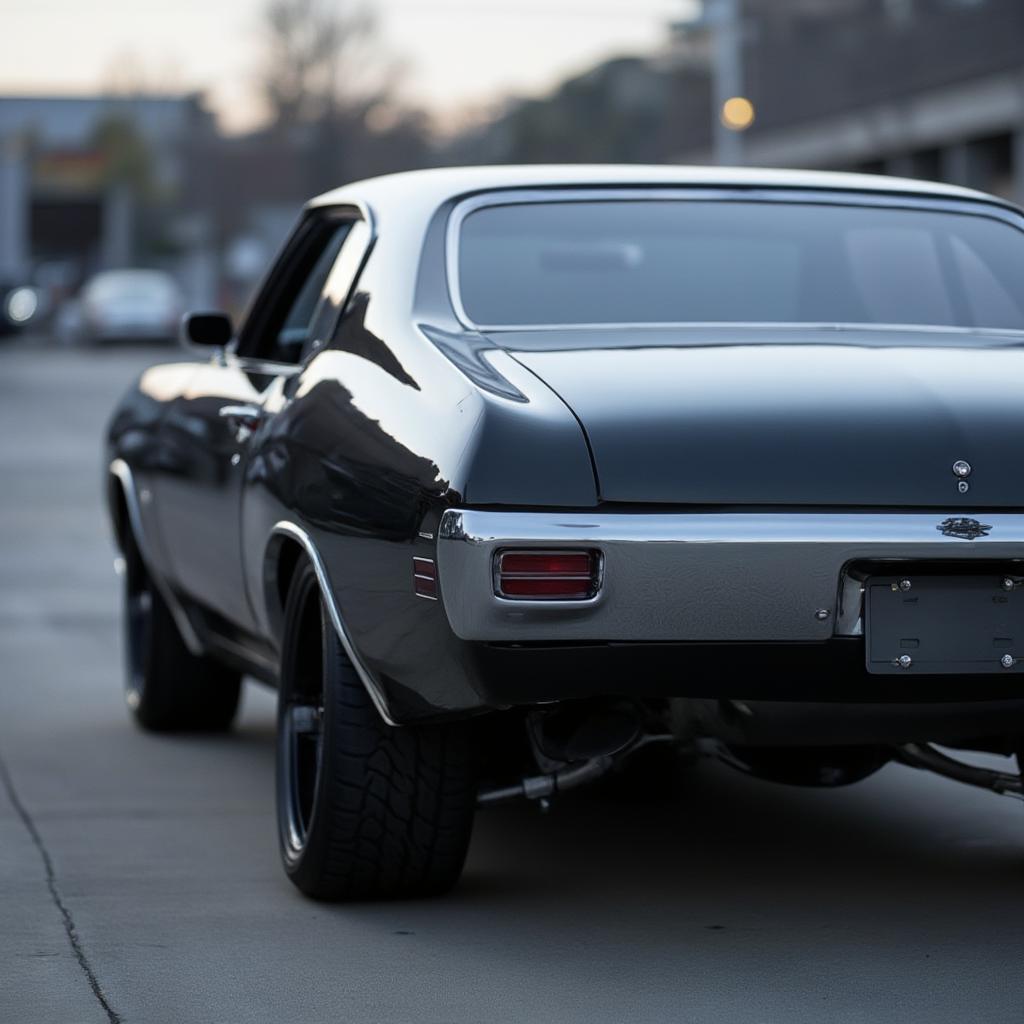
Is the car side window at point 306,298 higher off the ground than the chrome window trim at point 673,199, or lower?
lower

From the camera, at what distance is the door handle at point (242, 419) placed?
17.9 feet

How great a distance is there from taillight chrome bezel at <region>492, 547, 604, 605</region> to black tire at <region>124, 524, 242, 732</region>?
120 inches

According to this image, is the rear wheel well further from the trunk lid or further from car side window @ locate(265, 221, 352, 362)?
the trunk lid

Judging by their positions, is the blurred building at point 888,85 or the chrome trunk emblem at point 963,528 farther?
the blurred building at point 888,85

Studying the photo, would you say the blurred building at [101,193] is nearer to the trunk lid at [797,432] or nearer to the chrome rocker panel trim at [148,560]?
the chrome rocker panel trim at [148,560]

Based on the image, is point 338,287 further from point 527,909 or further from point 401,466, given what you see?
point 527,909

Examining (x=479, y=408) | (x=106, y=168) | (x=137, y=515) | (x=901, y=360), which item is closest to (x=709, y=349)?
(x=901, y=360)

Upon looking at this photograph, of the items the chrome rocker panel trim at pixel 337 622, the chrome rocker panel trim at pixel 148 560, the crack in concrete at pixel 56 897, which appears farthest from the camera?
the chrome rocker panel trim at pixel 148 560

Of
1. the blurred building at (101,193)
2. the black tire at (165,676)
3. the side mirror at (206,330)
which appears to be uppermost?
the side mirror at (206,330)

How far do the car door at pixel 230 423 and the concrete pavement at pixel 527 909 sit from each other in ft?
1.93

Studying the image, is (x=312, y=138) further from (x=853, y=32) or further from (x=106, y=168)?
(x=853, y=32)

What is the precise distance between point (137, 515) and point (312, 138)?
7516 cm

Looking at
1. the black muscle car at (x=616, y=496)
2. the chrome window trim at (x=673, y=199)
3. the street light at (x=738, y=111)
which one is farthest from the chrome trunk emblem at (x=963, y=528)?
the street light at (x=738, y=111)

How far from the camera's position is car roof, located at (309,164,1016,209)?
5250mm
